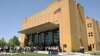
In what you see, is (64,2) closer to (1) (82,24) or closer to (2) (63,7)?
(2) (63,7)

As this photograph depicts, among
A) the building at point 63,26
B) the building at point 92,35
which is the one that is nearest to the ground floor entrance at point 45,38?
the building at point 63,26

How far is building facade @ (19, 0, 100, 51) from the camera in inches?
1865

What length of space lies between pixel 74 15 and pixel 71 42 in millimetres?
7263

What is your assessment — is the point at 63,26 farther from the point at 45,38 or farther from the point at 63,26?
the point at 45,38

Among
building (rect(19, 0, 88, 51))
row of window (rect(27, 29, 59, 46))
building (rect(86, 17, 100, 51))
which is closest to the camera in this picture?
building (rect(19, 0, 88, 51))

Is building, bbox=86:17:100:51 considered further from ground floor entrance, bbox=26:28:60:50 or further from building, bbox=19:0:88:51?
ground floor entrance, bbox=26:28:60:50

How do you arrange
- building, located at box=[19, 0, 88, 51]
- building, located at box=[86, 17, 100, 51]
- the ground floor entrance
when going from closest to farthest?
1. building, located at box=[19, 0, 88, 51]
2. the ground floor entrance
3. building, located at box=[86, 17, 100, 51]

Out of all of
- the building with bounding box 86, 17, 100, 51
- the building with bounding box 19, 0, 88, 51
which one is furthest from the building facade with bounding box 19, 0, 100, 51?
the building with bounding box 86, 17, 100, 51

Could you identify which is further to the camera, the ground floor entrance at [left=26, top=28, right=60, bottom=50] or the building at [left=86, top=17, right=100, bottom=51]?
the building at [left=86, top=17, right=100, bottom=51]

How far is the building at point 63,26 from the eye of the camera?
47.4 m

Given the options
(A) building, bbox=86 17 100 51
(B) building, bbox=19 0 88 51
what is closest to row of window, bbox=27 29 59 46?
(B) building, bbox=19 0 88 51

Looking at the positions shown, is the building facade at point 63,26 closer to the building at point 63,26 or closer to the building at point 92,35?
the building at point 63,26

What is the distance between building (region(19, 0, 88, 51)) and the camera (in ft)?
155

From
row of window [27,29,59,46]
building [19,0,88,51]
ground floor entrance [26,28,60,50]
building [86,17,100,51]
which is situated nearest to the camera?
building [19,0,88,51]
